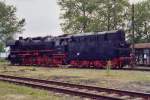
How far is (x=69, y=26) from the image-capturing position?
7988 centimetres

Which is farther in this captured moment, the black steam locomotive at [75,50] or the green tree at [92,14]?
the green tree at [92,14]

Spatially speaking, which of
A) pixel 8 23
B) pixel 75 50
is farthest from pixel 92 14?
pixel 75 50

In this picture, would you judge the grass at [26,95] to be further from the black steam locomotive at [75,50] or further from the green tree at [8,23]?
the green tree at [8,23]

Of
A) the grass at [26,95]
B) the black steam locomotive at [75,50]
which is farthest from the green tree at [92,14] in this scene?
the grass at [26,95]

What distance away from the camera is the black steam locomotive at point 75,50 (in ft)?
120

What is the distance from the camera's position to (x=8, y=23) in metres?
93.1

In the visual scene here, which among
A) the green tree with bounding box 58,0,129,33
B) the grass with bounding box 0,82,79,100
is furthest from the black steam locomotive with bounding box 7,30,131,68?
the green tree with bounding box 58,0,129,33

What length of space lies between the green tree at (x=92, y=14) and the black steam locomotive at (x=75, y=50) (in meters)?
29.4

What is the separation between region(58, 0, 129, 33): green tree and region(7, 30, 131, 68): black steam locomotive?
96.5ft

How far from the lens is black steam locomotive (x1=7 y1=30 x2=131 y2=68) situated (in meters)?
36.4

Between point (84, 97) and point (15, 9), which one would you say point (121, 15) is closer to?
point (15, 9)

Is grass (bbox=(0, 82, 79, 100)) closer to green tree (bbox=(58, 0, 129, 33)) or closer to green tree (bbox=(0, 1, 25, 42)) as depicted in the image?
green tree (bbox=(58, 0, 129, 33))

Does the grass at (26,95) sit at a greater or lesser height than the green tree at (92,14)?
lesser

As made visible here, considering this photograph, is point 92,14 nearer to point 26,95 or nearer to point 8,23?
point 8,23
